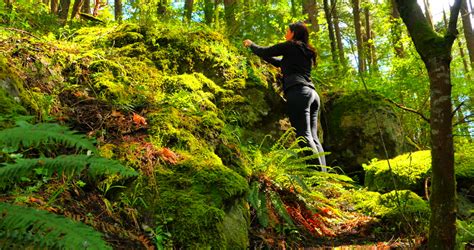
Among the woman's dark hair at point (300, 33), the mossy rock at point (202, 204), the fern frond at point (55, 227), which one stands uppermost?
the woman's dark hair at point (300, 33)

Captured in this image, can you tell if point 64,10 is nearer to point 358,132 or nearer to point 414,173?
point 358,132

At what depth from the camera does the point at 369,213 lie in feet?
14.3

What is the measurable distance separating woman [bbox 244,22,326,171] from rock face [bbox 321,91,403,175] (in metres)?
1.30

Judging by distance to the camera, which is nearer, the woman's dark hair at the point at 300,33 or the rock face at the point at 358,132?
the woman's dark hair at the point at 300,33

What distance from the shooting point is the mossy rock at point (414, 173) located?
4.68m

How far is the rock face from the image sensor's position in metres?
6.88

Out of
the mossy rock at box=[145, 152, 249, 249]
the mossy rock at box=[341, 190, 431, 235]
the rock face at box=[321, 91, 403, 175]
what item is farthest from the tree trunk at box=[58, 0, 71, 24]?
the mossy rock at box=[341, 190, 431, 235]

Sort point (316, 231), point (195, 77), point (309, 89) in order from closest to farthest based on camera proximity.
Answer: point (316, 231) → point (195, 77) → point (309, 89)

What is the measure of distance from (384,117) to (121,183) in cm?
556

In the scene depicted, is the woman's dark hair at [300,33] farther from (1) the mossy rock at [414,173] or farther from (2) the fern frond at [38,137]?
(2) the fern frond at [38,137]

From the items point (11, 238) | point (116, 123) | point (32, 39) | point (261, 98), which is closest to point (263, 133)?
point (261, 98)

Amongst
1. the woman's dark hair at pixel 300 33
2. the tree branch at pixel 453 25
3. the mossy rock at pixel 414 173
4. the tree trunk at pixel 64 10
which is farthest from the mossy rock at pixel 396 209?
the tree trunk at pixel 64 10

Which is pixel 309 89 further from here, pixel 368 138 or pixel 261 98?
pixel 368 138

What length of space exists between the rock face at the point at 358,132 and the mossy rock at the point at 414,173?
1.33 metres
